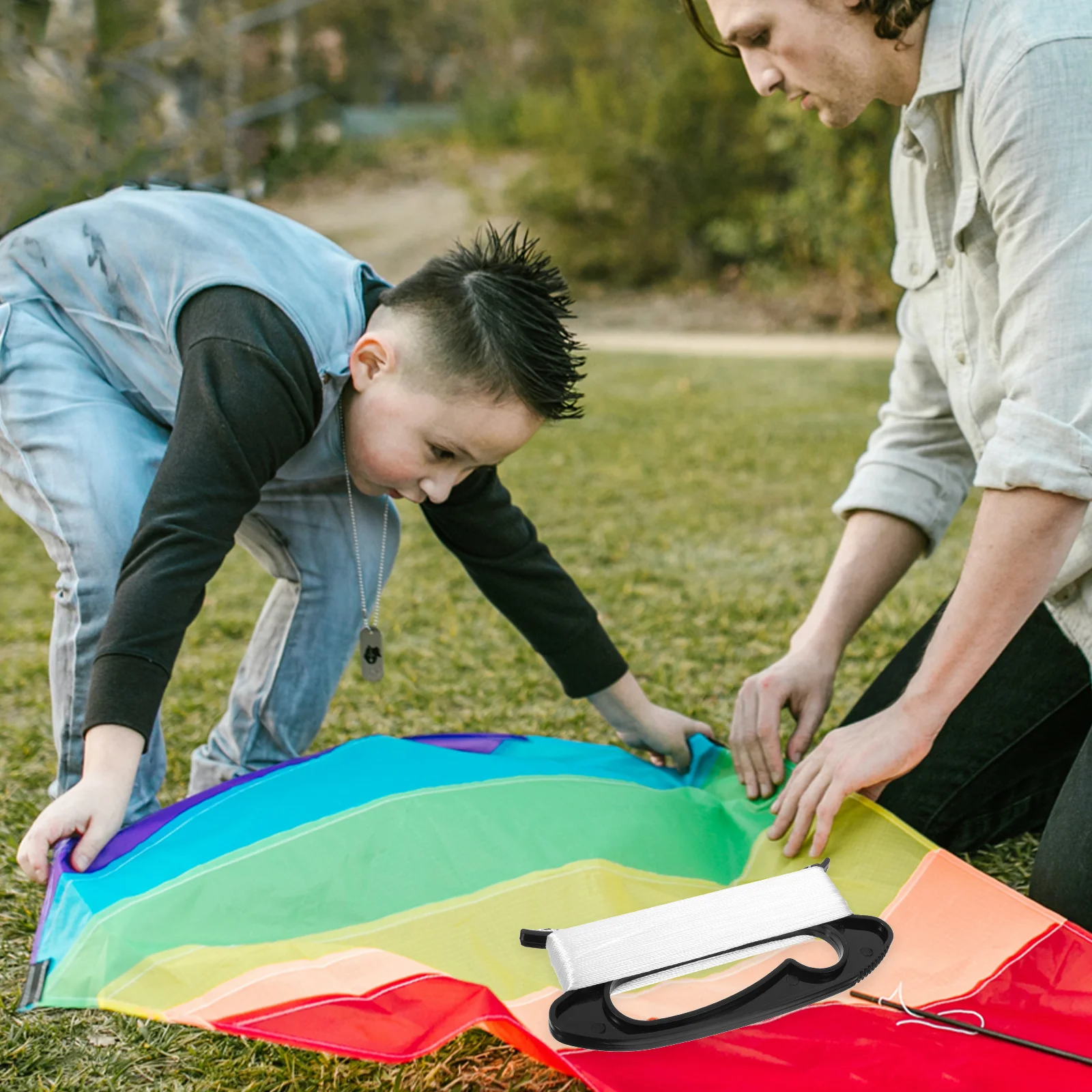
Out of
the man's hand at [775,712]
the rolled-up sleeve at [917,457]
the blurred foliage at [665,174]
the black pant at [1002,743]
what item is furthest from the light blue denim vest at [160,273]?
the blurred foliage at [665,174]

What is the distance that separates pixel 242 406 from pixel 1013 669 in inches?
52.2

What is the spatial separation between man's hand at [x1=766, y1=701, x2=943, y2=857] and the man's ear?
826mm

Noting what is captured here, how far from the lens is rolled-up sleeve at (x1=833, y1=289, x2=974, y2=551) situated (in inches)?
81.4

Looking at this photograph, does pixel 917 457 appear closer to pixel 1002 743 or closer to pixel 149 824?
pixel 1002 743

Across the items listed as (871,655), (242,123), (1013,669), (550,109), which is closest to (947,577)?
(871,655)

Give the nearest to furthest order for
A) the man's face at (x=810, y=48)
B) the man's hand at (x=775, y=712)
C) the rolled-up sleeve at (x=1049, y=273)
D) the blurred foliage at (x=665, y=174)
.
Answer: the rolled-up sleeve at (x=1049, y=273), the man's face at (x=810, y=48), the man's hand at (x=775, y=712), the blurred foliage at (x=665, y=174)

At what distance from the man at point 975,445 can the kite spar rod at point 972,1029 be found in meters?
0.27

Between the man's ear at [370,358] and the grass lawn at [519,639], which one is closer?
the grass lawn at [519,639]

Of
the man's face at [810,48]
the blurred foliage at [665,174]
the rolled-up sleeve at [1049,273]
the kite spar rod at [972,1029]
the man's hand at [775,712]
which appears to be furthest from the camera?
the blurred foliage at [665,174]

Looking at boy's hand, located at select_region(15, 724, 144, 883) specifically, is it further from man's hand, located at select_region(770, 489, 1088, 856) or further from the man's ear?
man's hand, located at select_region(770, 489, 1088, 856)

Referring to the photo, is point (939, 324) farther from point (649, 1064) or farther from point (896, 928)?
point (649, 1064)

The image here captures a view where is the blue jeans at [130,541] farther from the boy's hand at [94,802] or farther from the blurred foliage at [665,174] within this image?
the blurred foliage at [665,174]

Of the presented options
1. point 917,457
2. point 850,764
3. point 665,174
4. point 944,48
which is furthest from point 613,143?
point 850,764

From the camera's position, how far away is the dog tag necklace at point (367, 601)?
1.96 meters
